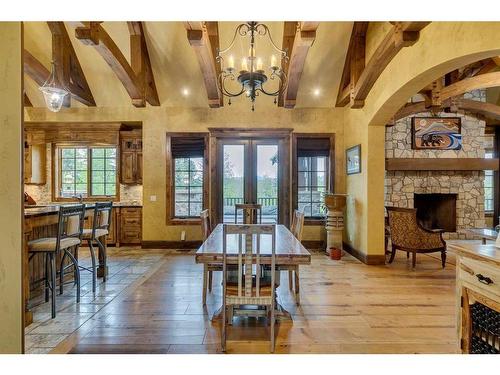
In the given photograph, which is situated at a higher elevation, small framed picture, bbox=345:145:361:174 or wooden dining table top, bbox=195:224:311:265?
small framed picture, bbox=345:145:361:174

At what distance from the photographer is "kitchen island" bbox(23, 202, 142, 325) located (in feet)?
10.1

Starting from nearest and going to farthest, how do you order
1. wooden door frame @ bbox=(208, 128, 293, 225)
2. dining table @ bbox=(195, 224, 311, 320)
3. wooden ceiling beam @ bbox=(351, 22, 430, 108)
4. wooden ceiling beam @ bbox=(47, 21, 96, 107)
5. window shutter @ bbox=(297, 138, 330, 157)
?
dining table @ bbox=(195, 224, 311, 320)
wooden ceiling beam @ bbox=(351, 22, 430, 108)
wooden ceiling beam @ bbox=(47, 21, 96, 107)
wooden door frame @ bbox=(208, 128, 293, 225)
window shutter @ bbox=(297, 138, 330, 157)

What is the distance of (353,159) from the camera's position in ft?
18.8

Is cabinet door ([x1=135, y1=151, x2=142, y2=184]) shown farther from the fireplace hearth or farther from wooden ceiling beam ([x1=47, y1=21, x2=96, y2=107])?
the fireplace hearth

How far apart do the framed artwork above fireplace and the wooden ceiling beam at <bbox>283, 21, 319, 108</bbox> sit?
116 inches

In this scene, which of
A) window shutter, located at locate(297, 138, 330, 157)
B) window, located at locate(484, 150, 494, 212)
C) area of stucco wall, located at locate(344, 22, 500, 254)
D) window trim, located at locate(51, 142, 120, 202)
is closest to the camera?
area of stucco wall, located at locate(344, 22, 500, 254)

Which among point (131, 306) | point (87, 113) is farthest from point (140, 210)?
point (131, 306)

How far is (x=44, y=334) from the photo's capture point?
2635mm

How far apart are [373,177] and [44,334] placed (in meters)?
4.86

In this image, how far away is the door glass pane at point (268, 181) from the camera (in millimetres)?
6402

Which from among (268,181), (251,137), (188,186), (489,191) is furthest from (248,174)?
(489,191)

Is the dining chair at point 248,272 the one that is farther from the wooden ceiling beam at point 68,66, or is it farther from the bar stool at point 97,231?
the wooden ceiling beam at point 68,66

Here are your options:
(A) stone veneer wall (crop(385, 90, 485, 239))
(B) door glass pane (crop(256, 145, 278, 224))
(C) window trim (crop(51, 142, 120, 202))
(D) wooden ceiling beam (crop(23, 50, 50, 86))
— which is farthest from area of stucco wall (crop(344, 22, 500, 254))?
(D) wooden ceiling beam (crop(23, 50, 50, 86))

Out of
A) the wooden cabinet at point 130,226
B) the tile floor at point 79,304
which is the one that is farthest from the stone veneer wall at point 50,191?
the tile floor at point 79,304
